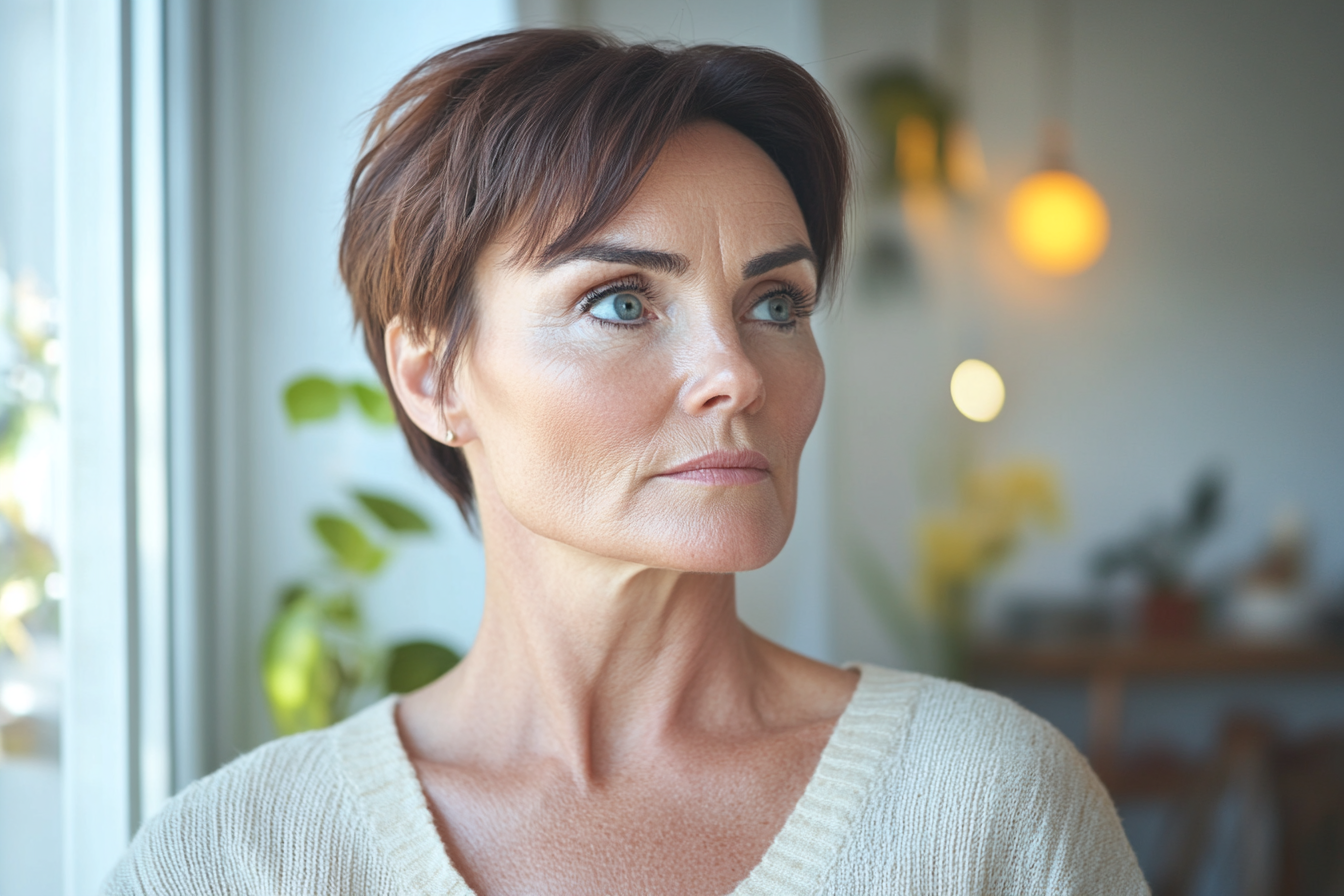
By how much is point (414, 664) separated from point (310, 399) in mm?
468

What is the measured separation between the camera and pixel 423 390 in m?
1.14

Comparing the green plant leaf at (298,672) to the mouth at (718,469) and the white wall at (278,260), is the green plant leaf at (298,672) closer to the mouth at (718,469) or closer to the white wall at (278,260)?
the white wall at (278,260)

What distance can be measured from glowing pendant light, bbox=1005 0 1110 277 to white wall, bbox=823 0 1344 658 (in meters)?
0.04

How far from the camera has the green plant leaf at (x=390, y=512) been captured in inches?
71.9

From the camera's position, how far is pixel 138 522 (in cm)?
165

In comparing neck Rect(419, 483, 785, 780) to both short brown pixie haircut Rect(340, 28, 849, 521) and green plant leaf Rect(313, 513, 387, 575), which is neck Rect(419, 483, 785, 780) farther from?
green plant leaf Rect(313, 513, 387, 575)

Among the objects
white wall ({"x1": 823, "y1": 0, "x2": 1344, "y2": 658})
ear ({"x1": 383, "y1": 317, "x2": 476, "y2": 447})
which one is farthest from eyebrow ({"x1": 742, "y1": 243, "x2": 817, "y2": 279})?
white wall ({"x1": 823, "y1": 0, "x2": 1344, "y2": 658})

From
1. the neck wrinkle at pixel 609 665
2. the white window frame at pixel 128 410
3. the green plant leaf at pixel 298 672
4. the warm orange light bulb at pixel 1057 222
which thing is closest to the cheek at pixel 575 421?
the neck wrinkle at pixel 609 665

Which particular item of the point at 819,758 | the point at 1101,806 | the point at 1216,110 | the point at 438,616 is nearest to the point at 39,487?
the point at 438,616

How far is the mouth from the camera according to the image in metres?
0.94

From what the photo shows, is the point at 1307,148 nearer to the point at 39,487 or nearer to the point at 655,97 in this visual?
the point at 655,97

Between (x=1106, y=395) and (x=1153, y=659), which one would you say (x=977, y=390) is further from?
(x=1153, y=659)

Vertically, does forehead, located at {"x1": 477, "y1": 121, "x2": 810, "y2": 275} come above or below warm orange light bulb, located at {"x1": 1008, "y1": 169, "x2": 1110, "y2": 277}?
below

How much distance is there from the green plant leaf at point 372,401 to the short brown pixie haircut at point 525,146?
2.07ft
